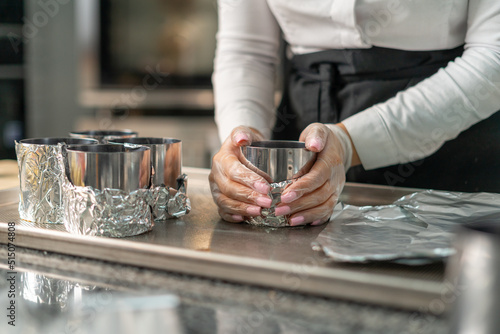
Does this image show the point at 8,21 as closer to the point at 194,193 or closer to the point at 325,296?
the point at 194,193

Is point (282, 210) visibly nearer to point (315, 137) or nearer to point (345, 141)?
point (315, 137)

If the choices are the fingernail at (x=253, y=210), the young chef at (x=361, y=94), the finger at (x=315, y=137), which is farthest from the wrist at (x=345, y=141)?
the fingernail at (x=253, y=210)

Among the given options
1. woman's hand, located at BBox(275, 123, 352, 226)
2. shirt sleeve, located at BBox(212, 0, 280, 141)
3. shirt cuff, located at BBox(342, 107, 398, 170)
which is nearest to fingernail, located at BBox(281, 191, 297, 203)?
woman's hand, located at BBox(275, 123, 352, 226)

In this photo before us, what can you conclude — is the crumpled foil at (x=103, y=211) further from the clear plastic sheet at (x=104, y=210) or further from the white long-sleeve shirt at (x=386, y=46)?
the white long-sleeve shirt at (x=386, y=46)

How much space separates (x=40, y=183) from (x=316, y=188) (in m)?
0.34

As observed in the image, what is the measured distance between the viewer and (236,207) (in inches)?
25.0

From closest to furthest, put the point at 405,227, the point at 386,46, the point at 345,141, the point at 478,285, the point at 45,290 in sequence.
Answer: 1. the point at 478,285
2. the point at 45,290
3. the point at 405,227
4. the point at 345,141
5. the point at 386,46

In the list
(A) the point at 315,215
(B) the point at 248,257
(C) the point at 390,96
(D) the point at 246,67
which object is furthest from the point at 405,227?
(D) the point at 246,67

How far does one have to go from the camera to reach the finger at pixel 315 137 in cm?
63

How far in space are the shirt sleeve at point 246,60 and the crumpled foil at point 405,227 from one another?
0.35 m

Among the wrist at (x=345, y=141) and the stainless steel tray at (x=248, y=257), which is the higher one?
the wrist at (x=345, y=141)

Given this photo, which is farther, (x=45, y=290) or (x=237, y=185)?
(x=237, y=185)

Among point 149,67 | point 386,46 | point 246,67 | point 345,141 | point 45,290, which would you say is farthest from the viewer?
point 149,67

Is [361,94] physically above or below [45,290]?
above
